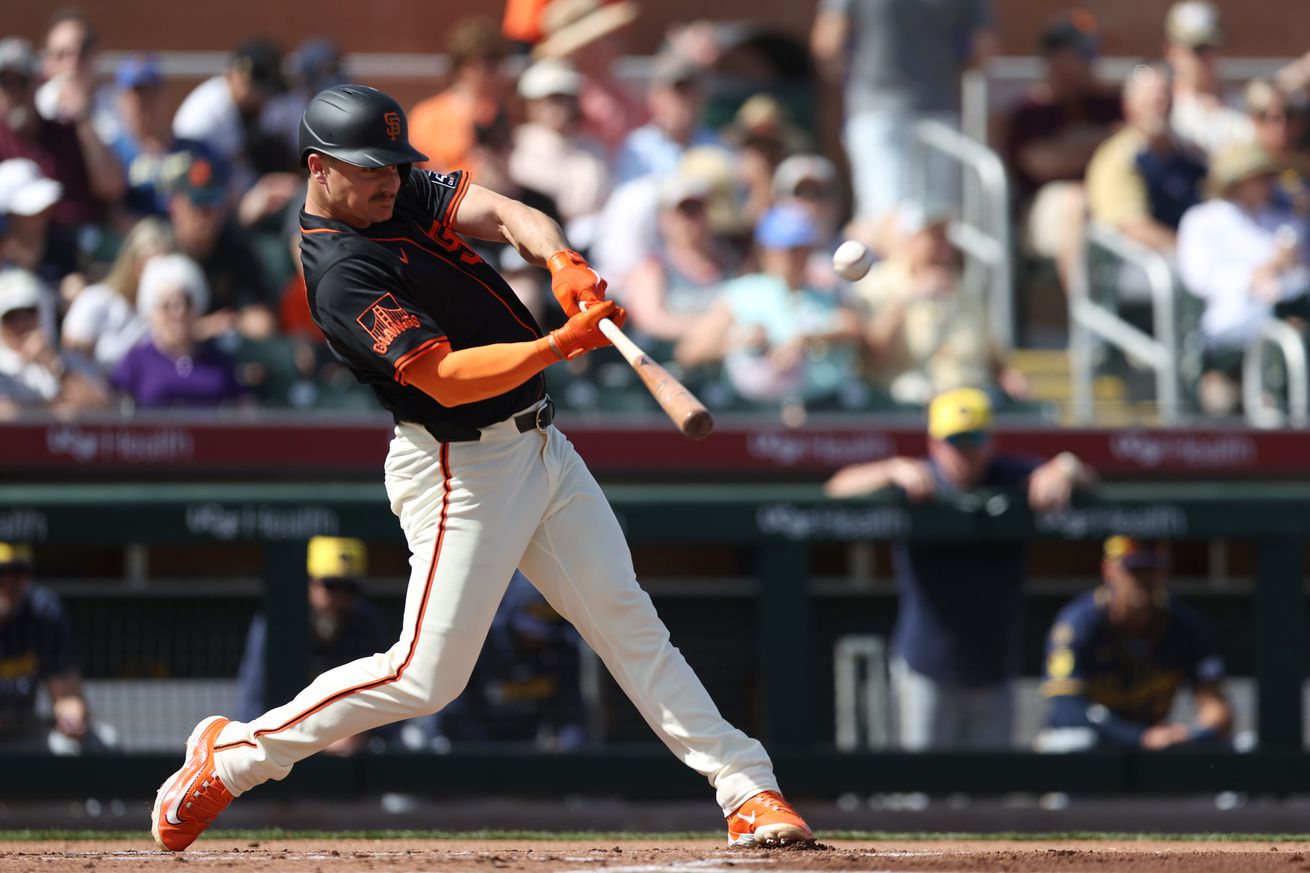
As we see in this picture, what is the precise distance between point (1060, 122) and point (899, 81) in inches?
34.7

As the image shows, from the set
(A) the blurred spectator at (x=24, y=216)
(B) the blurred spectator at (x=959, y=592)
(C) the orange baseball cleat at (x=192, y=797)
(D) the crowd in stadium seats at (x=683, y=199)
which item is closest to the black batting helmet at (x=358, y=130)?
(C) the orange baseball cleat at (x=192, y=797)

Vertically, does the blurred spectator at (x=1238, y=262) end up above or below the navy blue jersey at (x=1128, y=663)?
above

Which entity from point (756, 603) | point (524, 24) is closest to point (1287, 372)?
point (756, 603)

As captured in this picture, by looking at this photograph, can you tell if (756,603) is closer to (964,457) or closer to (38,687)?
(964,457)

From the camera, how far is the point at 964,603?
6.71 meters

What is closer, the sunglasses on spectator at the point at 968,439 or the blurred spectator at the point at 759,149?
the sunglasses on spectator at the point at 968,439

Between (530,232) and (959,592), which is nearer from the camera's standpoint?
(530,232)

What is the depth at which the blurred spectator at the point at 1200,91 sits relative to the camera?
31.1 feet

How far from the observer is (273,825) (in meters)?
6.41

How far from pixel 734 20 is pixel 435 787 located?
5385 millimetres

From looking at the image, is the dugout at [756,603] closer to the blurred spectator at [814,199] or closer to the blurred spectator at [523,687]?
the blurred spectator at [523,687]

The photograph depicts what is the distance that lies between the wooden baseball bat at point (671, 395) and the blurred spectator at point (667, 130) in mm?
4810

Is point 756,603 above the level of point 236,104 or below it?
below

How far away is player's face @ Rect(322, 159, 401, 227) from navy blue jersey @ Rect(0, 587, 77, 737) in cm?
273
